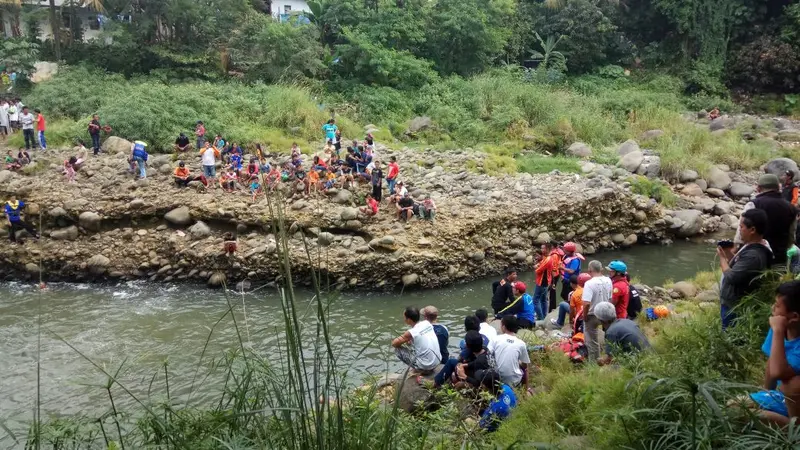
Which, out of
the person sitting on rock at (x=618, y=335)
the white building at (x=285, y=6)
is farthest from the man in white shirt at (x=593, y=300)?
the white building at (x=285, y=6)

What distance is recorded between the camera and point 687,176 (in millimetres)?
17297

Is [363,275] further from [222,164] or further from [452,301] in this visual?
[222,164]

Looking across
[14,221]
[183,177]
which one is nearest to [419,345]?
[183,177]

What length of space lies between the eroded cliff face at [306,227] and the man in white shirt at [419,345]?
4823 millimetres

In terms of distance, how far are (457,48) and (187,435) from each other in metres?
24.2

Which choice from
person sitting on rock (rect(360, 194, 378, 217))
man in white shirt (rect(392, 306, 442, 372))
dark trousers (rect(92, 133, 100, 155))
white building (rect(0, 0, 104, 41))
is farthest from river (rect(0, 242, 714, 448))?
white building (rect(0, 0, 104, 41))

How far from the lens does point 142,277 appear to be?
1283cm

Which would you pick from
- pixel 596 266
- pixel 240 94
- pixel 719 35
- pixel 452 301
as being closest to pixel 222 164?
pixel 240 94

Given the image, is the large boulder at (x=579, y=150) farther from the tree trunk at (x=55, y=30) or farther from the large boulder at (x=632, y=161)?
the tree trunk at (x=55, y=30)

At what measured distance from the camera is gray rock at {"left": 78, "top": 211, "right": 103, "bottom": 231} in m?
13.5

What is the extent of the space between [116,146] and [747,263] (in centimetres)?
1617

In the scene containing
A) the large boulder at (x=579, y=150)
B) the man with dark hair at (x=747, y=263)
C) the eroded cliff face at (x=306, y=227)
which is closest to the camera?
the man with dark hair at (x=747, y=263)

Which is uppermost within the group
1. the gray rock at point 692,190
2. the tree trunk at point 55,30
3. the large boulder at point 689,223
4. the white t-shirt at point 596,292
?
the tree trunk at point 55,30

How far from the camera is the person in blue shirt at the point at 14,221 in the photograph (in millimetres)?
13156
